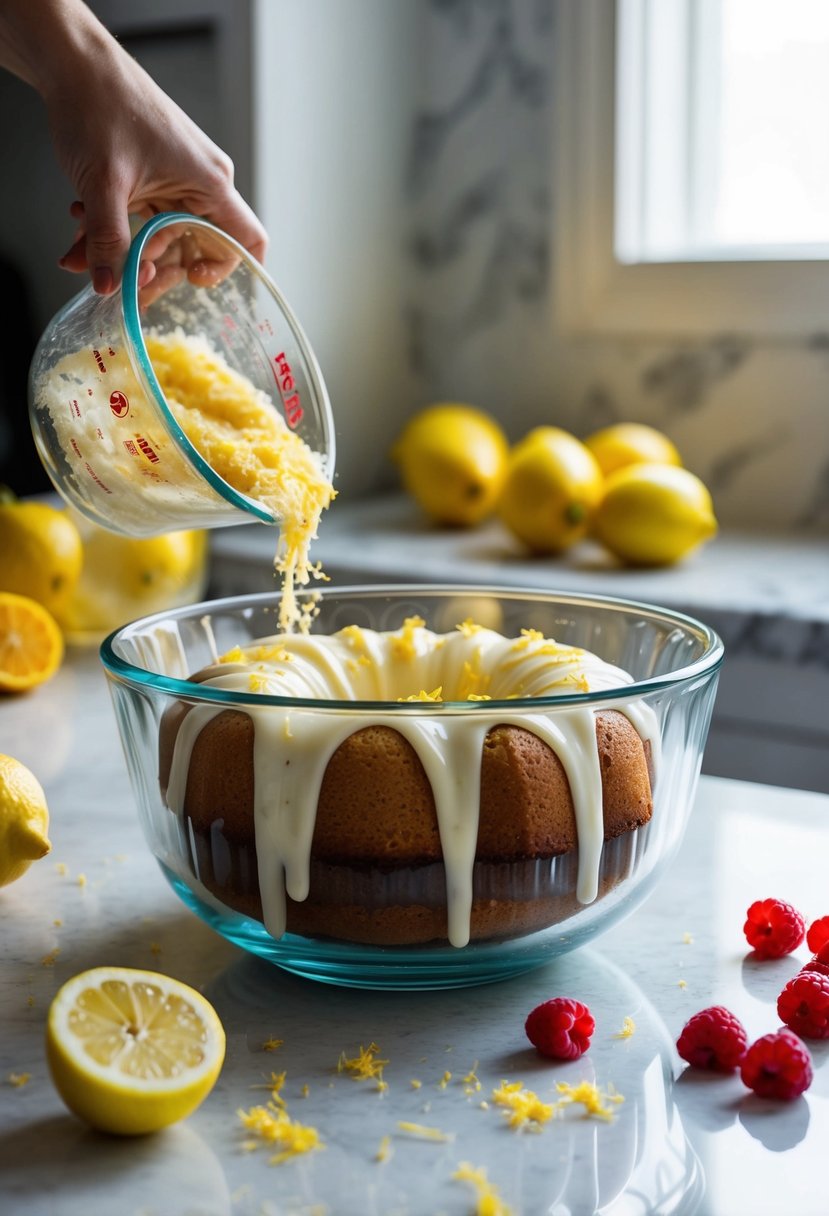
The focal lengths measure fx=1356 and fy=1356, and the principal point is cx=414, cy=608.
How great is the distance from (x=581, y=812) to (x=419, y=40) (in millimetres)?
1847

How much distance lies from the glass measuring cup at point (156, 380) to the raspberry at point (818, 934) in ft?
1.40

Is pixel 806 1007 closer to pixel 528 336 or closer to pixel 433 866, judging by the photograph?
pixel 433 866

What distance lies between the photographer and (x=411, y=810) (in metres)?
0.70

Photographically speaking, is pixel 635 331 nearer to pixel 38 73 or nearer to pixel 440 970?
pixel 38 73

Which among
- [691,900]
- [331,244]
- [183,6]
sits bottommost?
[691,900]

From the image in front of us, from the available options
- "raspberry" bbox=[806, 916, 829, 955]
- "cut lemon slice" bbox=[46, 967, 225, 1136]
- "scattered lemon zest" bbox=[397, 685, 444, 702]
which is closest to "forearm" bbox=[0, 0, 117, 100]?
"scattered lemon zest" bbox=[397, 685, 444, 702]

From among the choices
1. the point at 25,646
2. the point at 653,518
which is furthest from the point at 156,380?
the point at 653,518

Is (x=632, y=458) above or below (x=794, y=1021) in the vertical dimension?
above

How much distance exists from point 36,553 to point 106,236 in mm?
617

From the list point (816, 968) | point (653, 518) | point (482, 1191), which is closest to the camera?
point (482, 1191)

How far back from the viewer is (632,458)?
75.7 inches

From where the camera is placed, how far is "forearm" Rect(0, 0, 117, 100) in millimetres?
1008

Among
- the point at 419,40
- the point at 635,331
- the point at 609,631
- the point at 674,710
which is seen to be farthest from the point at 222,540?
the point at 674,710

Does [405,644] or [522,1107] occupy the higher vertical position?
[405,644]
